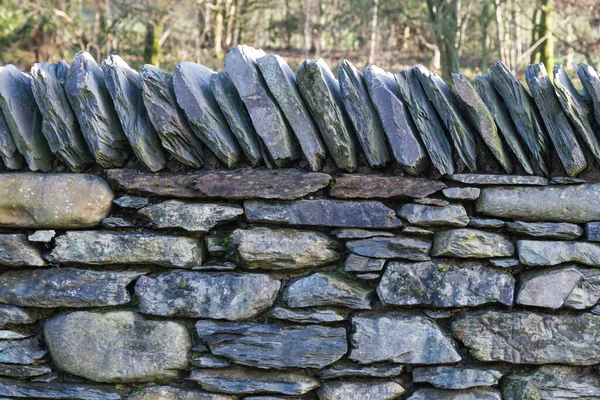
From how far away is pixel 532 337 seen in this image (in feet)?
8.16

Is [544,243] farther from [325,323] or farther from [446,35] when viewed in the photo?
[446,35]

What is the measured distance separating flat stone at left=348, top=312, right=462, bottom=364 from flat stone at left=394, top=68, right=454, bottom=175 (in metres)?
0.64

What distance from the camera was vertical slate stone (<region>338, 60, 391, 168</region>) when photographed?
248cm

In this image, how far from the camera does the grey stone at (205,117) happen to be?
8.18ft

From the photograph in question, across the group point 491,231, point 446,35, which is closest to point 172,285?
point 491,231

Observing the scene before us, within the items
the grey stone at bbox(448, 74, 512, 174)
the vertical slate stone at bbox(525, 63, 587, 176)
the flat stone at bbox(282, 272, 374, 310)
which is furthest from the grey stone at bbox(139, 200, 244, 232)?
the vertical slate stone at bbox(525, 63, 587, 176)

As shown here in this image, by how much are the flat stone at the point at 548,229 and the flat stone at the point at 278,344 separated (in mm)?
806

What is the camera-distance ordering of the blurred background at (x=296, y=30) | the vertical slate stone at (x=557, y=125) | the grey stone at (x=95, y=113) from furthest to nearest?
the blurred background at (x=296, y=30) < the grey stone at (x=95, y=113) < the vertical slate stone at (x=557, y=125)

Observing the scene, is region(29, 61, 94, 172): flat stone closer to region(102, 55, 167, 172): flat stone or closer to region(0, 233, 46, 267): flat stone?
region(102, 55, 167, 172): flat stone

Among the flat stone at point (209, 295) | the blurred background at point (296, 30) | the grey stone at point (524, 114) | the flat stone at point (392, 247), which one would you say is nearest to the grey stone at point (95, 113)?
the flat stone at point (209, 295)

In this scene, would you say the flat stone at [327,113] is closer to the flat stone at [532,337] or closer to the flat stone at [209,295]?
the flat stone at [209,295]

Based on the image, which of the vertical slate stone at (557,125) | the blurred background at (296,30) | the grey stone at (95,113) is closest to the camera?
the vertical slate stone at (557,125)

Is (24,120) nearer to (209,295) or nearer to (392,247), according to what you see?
(209,295)

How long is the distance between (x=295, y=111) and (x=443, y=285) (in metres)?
0.90
